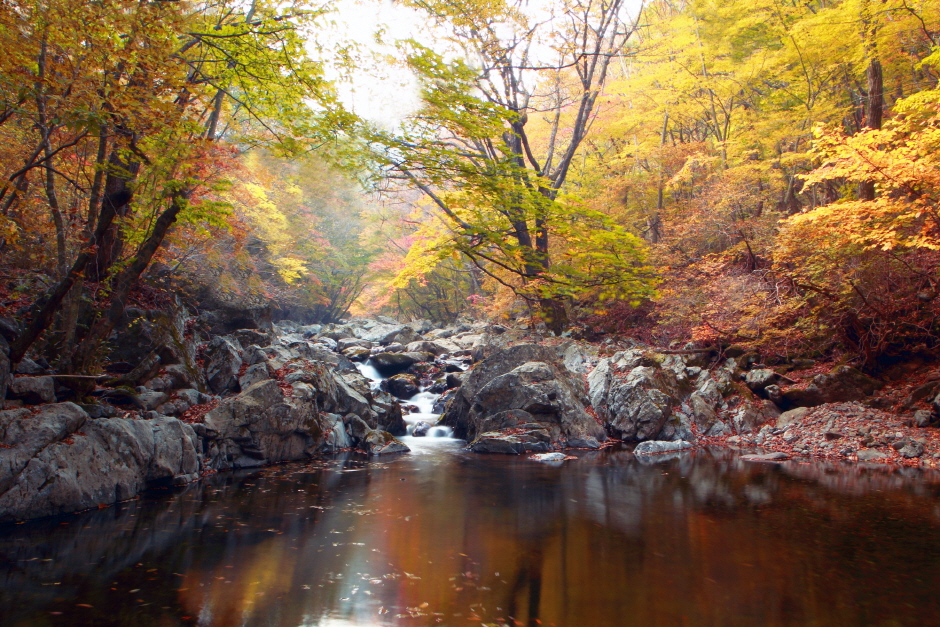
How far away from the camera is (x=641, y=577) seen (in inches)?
189

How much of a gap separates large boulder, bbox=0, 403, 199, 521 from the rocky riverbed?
0.06 feet

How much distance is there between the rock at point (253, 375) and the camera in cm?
1087

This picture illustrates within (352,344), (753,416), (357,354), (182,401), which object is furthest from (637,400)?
(352,344)

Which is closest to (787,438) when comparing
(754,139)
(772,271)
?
(772,271)

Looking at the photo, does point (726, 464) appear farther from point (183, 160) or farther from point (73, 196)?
point (73, 196)

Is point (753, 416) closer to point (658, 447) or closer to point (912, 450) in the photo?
point (658, 447)

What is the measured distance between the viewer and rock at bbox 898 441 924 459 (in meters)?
9.13

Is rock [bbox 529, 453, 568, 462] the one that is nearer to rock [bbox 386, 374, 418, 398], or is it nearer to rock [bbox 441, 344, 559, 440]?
rock [bbox 441, 344, 559, 440]

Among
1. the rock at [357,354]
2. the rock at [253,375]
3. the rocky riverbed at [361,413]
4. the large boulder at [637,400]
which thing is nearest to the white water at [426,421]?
the rocky riverbed at [361,413]

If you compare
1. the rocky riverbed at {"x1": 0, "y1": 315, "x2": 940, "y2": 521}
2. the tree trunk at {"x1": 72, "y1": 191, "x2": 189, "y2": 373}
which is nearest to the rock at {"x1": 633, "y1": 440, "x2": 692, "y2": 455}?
the rocky riverbed at {"x1": 0, "y1": 315, "x2": 940, "y2": 521}

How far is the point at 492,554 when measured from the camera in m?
5.43

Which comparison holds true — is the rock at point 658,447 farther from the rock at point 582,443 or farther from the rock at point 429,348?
the rock at point 429,348

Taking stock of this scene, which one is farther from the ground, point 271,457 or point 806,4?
point 806,4

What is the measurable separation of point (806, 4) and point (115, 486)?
2193 cm
